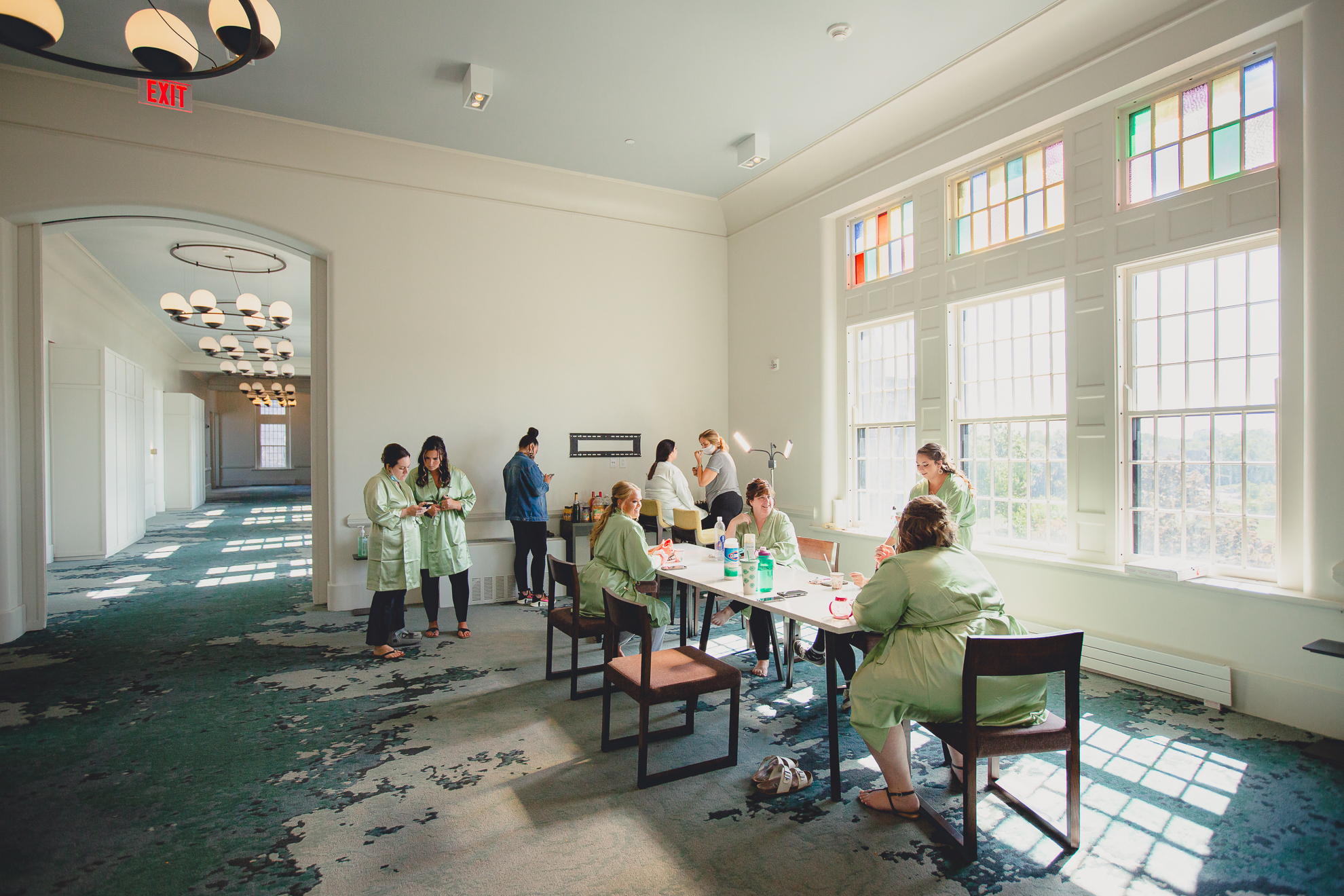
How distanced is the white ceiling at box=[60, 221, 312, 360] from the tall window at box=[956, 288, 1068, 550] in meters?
6.10

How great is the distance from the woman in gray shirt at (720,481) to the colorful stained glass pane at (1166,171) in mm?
3729

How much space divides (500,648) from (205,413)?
19.4 metres

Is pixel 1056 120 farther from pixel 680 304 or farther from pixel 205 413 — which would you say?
pixel 205 413

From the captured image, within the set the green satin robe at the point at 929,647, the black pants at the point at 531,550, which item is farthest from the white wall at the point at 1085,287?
the black pants at the point at 531,550

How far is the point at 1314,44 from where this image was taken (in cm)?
343

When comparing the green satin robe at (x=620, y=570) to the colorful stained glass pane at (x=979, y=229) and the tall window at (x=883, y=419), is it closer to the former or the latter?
the tall window at (x=883, y=419)

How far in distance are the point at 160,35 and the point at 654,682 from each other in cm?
384

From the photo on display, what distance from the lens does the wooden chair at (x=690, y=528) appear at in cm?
570

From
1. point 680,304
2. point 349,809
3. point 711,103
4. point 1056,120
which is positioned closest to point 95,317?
point 680,304

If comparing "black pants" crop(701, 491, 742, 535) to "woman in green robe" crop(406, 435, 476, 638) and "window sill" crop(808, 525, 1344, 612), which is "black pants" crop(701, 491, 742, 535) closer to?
"window sill" crop(808, 525, 1344, 612)

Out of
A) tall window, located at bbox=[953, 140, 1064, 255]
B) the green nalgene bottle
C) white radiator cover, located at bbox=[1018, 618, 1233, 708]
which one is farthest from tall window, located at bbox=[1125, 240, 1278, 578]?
the green nalgene bottle

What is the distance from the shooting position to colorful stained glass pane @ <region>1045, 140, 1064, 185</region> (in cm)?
479

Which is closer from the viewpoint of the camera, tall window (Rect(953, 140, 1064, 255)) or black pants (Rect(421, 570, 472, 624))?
tall window (Rect(953, 140, 1064, 255))

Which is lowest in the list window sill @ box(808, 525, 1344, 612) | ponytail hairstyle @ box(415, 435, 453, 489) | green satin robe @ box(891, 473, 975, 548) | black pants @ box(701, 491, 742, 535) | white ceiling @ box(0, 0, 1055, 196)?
window sill @ box(808, 525, 1344, 612)
